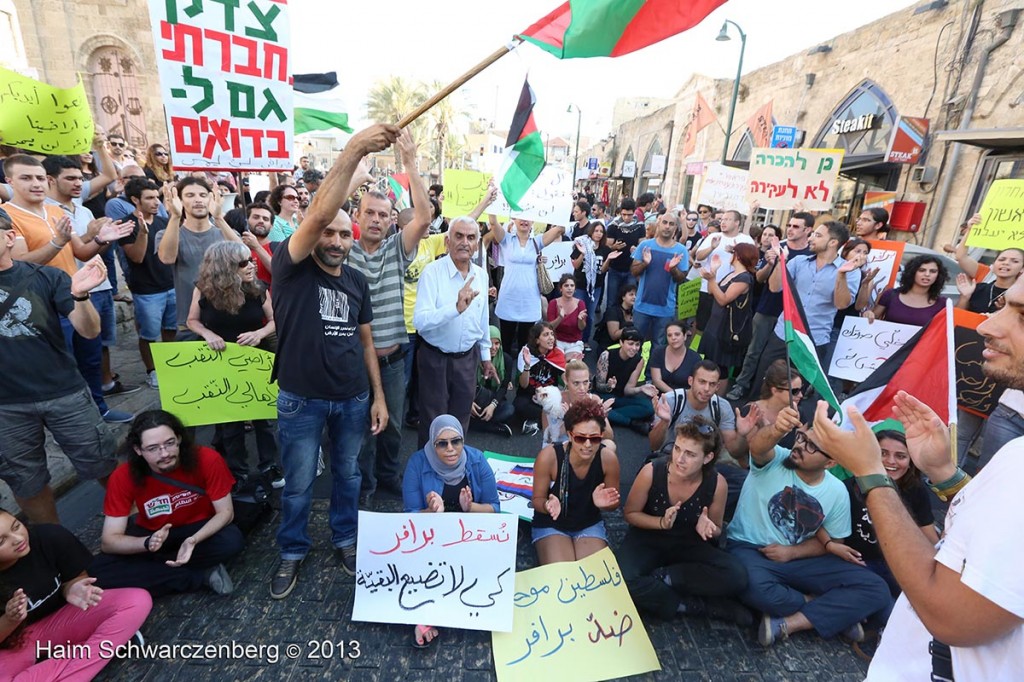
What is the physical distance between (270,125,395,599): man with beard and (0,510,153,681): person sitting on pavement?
701 mm

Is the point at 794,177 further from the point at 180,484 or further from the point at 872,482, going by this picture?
the point at 180,484

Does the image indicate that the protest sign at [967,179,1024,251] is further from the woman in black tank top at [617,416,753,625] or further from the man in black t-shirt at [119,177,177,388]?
the man in black t-shirt at [119,177,177,388]

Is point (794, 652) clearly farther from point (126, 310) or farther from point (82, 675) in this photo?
point (126, 310)

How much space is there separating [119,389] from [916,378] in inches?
241

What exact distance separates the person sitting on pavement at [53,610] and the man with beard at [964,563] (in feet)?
9.86

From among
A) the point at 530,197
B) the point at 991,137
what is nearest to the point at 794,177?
the point at 991,137

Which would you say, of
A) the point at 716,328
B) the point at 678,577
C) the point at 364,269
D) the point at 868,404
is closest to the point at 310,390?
the point at 364,269

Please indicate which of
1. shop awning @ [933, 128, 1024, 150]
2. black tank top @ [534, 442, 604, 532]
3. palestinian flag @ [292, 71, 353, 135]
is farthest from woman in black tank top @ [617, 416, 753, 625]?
shop awning @ [933, 128, 1024, 150]

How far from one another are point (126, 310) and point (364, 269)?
5.14m

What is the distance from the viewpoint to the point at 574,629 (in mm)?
2635

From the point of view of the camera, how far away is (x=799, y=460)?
2.95 meters

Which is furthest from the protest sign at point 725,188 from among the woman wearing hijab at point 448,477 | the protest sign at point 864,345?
the woman wearing hijab at point 448,477

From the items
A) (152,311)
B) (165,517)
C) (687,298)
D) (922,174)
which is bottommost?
(165,517)

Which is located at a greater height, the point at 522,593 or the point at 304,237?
the point at 304,237
